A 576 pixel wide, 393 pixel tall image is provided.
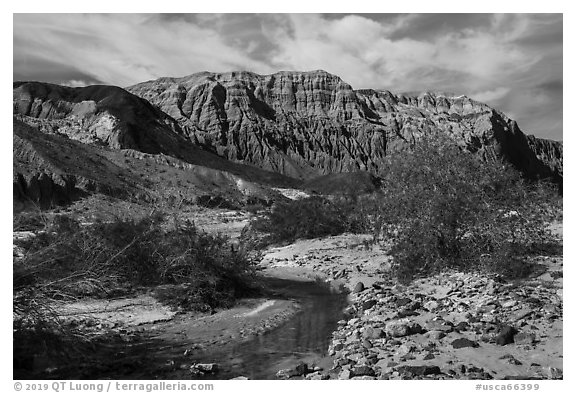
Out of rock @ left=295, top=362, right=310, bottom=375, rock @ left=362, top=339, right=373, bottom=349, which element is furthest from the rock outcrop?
rock @ left=295, top=362, right=310, bottom=375

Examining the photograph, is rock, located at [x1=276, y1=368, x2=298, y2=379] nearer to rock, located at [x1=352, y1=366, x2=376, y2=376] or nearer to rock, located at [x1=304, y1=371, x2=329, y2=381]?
rock, located at [x1=304, y1=371, x2=329, y2=381]

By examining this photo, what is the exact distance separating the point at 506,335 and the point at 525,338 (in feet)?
1.03

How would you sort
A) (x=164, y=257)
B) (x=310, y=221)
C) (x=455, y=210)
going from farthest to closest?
(x=310, y=221)
(x=164, y=257)
(x=455, y=210)

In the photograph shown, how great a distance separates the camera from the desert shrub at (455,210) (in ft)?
48.7

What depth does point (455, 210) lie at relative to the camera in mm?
14898

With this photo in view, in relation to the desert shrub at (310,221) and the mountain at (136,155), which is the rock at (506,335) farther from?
the desert shrub at (310,221)

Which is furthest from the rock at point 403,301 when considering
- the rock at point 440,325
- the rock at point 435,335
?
the rock at point 435,335

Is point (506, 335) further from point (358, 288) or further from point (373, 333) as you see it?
point (358, 288)

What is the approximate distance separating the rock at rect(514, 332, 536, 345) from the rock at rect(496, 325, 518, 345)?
0.09 meters

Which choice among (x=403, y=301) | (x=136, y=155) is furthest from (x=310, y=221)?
(x=136, y=155)

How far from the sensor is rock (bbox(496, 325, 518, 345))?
887cm

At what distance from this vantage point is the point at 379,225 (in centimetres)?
1639
